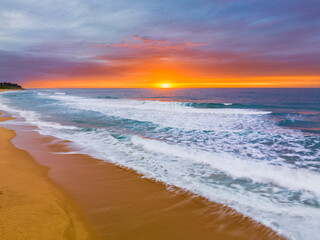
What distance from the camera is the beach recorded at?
3260mm

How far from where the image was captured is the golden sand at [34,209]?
3105 millimetres

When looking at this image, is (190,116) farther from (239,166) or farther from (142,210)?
(142,210)

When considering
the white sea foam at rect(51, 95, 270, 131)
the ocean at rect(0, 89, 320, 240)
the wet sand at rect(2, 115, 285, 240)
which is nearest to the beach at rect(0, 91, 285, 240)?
the wet sand at rect(2, 115, 285, 240)

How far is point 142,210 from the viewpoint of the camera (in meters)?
3.97

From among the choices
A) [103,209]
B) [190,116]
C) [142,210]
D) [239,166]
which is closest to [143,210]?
[142,210]

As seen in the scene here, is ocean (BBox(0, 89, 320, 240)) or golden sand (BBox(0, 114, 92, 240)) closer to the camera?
golden sand (BBox(0, 114, 92, 240))

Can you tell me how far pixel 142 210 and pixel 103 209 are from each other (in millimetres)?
741

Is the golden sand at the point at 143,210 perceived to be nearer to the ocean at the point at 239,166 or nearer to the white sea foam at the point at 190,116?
the ocean at the point at 239,166

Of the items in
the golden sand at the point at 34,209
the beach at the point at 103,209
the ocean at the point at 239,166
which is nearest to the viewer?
the golden sand at the point at 34,209

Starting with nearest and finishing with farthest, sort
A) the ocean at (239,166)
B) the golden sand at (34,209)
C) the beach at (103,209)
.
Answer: the golden sand at (34,209) < the beach at (103,209) < the ocean at (239,166)

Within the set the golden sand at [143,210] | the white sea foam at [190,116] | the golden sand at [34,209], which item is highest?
the white sea foam at [190,116]

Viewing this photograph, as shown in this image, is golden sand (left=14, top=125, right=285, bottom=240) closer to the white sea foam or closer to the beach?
the beach

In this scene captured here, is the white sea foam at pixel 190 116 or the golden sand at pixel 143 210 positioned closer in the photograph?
the golden sand at pixel 143 210

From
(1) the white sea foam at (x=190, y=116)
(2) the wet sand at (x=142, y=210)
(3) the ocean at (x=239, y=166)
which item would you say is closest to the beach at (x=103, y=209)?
(2) the wet sand at (x=142, y=210)
